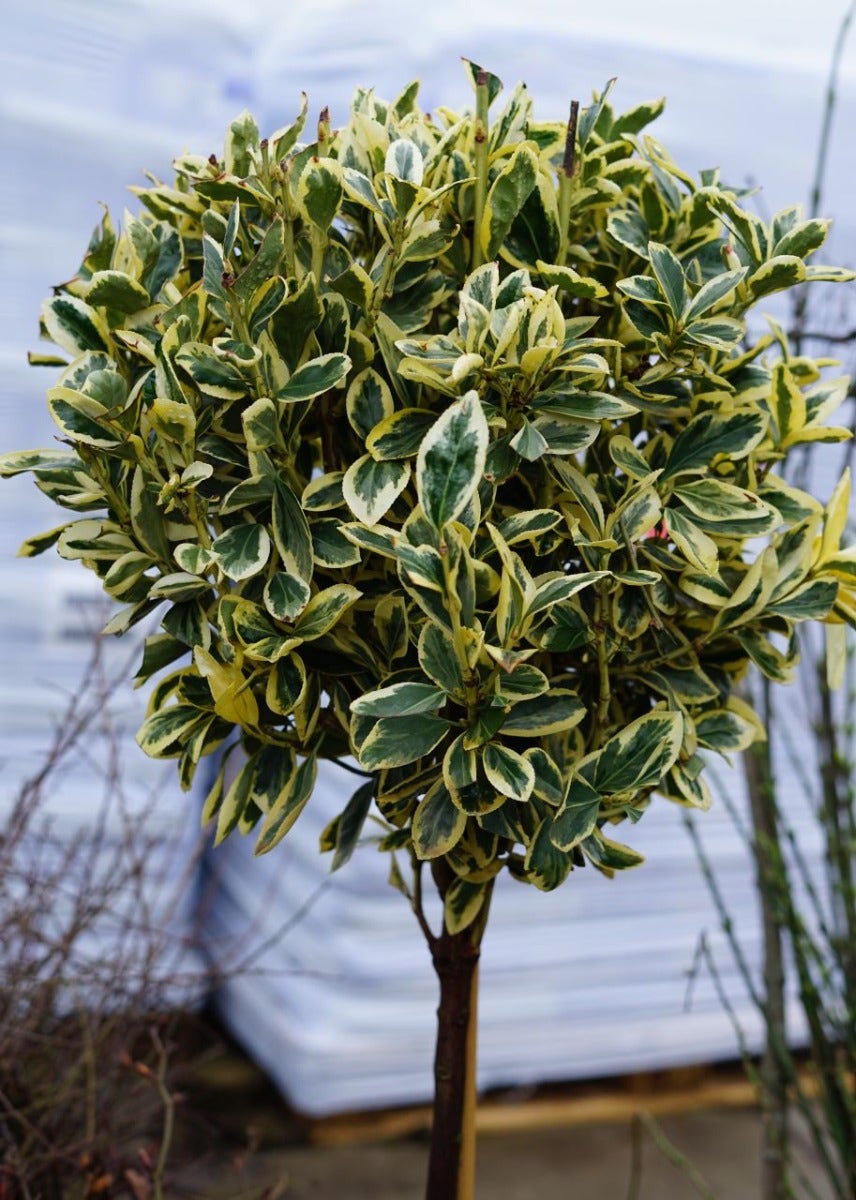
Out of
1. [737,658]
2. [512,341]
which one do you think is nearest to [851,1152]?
[737,658]

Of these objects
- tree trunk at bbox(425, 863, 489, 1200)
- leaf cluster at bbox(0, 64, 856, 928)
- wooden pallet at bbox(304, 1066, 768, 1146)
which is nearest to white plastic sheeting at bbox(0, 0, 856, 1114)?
wooden pallet at bbox(304, 1066, 768, 1146)

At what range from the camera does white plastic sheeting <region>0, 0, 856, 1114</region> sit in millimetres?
1748

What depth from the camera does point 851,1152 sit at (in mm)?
1142

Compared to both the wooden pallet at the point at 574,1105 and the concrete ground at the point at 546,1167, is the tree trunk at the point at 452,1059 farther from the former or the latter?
the wooden pallet at the point at 574,1105

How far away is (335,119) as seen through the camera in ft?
5.64

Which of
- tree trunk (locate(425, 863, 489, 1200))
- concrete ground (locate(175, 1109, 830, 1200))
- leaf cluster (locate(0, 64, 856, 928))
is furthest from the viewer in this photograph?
concrete ground (locate(175, 1109, 830, 1200))

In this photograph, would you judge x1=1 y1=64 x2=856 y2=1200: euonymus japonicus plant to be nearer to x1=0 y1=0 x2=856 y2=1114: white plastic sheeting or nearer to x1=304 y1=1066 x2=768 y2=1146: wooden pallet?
x1=0 y1=0 x2=856 y2=1114: white plastic sheeting

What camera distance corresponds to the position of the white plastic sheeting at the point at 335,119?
1.75m

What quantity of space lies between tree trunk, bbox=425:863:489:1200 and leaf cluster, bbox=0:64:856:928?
0.15 feet

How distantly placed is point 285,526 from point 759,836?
2.40 feet

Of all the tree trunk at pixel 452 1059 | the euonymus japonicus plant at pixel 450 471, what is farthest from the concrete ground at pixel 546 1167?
the euonymus japonicus plant at pixel 450 471

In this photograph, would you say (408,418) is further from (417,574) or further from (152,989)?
(152,989)

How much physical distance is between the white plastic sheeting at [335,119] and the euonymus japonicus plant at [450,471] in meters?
1.09

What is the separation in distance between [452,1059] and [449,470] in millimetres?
427
